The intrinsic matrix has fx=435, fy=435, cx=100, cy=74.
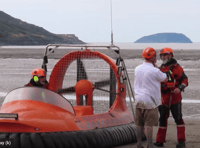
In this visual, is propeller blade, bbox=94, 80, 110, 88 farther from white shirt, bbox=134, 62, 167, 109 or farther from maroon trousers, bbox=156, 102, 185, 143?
white shirt, bbox=134, 62, 167, 109

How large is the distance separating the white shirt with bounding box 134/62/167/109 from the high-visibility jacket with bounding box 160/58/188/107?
1.92 ft

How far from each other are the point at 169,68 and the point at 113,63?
0.92 metres

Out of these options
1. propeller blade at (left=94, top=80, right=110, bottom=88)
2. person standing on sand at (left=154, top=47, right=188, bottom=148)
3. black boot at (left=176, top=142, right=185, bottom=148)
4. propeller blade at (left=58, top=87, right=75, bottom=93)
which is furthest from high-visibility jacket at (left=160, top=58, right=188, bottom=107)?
propeller blade at (left=58, top=87, right=75, bottom=93)

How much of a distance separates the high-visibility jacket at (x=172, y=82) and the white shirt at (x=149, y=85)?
0.59m

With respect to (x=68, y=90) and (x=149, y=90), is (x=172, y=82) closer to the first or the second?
(x=149, y=90)

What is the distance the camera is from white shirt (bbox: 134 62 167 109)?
4.93 meters

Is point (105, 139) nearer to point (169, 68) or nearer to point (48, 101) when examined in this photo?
point (48, 101)

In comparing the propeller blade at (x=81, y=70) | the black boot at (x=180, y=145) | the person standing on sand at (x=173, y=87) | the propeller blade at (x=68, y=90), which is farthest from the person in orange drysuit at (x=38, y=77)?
the black boot at (x=180, y=145)

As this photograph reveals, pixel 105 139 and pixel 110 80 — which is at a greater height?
pixel 110 80

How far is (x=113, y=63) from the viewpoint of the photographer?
615 cm

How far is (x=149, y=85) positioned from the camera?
4.95 meters

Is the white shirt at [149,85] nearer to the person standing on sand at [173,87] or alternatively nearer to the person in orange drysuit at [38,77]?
the person standing on sand at [173,87]

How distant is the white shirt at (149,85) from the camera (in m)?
4.93

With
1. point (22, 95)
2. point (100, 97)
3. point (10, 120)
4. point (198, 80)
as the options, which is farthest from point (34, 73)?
point (198, 80)
